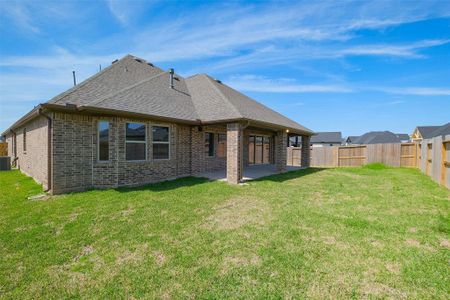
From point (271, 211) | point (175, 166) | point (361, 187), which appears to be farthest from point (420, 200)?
point (175, 166)

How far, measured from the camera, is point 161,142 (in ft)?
33.6

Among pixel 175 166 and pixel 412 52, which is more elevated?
pixel 412 52

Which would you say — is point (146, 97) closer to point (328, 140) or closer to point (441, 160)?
point (441, 160)

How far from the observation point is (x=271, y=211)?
5902 millimetres

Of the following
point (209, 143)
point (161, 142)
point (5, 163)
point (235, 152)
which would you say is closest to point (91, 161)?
point (161, 142)

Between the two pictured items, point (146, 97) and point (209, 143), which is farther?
point (209, 143)

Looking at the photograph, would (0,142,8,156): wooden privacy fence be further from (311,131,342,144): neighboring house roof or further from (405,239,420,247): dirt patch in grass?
(311,131,342,144): neighboring house roof

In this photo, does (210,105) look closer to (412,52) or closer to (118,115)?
(118,115)

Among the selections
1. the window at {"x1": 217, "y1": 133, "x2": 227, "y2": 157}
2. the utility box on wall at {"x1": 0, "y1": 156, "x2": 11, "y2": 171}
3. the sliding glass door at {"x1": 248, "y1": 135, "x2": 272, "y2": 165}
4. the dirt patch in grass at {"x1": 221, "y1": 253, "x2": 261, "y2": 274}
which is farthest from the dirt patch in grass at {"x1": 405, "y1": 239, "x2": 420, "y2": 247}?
the utility box on wall at {"x1": 0, "y1": 156, "x2": 11, "y2": 171}

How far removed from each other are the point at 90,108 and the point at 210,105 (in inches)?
243

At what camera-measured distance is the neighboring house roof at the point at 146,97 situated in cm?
813

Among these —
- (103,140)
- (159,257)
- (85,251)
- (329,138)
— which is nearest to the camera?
(159,257)

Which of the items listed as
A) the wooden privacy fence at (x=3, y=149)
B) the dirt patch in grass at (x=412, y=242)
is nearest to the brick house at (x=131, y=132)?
the dirt patch in grass at (x=412, y=242)

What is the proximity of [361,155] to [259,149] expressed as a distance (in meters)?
→ 8.75
